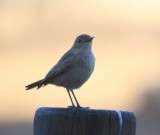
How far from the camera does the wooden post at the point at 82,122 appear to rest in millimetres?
6484

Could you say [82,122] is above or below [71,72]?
below

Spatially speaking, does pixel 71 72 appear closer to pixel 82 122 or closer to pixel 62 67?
pixel 62 67

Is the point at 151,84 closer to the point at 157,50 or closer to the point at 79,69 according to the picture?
the point at 157,50

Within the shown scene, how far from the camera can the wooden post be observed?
6.48 metres

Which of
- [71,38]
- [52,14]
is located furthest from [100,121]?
[52,14]

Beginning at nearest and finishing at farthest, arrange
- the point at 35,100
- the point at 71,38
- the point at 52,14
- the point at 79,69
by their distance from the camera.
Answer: the point at 79,69 → the point at 35,100 → the point at 71,38 → the point at 52,14

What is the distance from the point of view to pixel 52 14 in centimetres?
1706

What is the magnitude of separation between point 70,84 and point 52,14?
8.07 metres

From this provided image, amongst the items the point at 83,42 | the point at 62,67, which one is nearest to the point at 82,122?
the point at 62,67

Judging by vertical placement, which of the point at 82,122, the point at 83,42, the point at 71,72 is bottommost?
the point at 82,122

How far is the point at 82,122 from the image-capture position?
256 inches

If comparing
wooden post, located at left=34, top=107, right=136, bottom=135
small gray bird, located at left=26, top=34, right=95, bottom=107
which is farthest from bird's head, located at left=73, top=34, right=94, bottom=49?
wooden post, located at left=34, top=107, right=136, bottom=135

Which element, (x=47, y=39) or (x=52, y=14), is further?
(x=52, y=14)

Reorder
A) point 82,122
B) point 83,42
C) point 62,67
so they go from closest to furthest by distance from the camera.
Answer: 1. point 82,122
2. point 62,67
3. point 83,42
